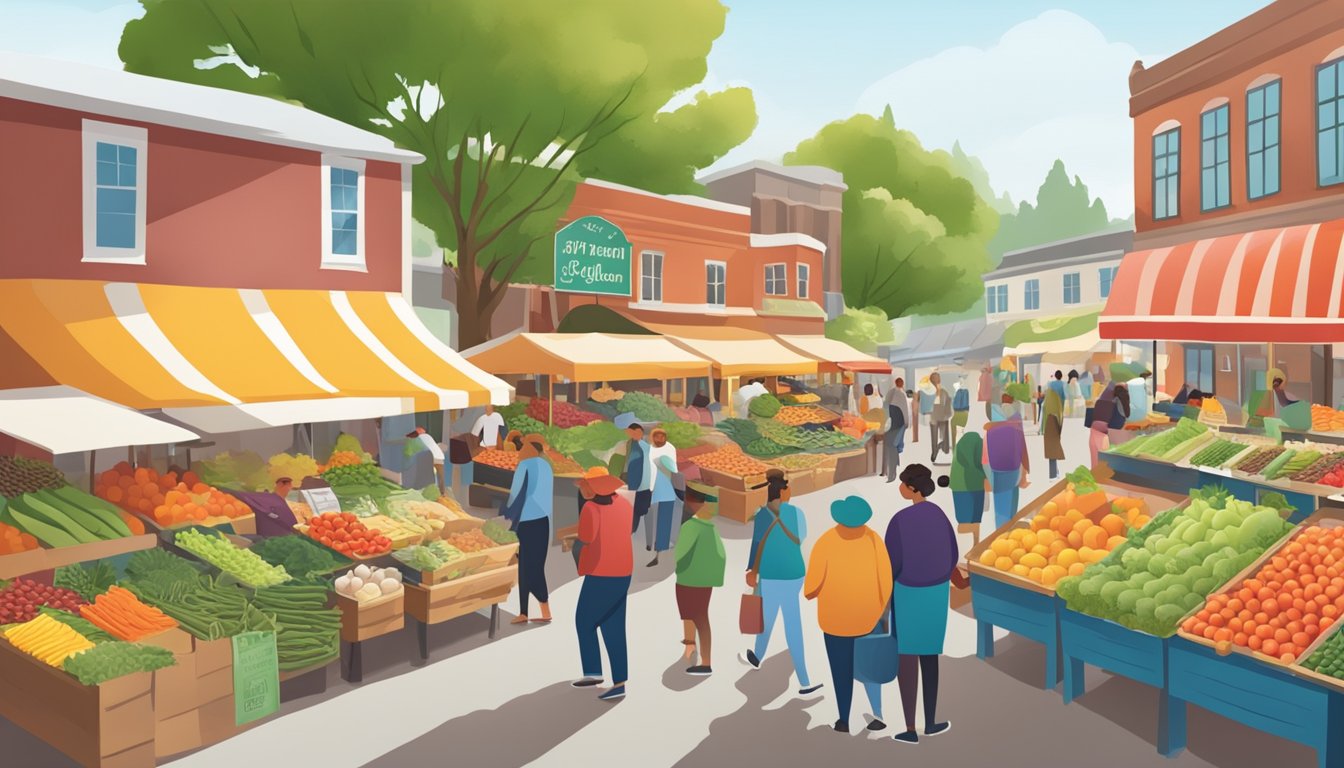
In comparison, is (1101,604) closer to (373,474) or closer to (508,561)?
(508,561)

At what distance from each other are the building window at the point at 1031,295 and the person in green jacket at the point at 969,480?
3709 centimetres

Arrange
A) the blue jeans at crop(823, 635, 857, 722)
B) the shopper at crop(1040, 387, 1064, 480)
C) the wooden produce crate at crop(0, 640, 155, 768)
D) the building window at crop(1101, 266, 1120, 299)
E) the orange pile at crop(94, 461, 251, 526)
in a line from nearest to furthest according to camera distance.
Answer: the wooden produce crate at crop(0, 640, 155, 768)
the blue jeans at crop(823, 635, 857, 722)
the orange pile at crop(94, 461, 251, 526)
the shopper at crop(1040, 387, 1064, 480)
the building window at crop(1101, 266, 1120, 299)

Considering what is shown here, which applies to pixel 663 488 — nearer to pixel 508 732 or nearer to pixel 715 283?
pixel 508 732

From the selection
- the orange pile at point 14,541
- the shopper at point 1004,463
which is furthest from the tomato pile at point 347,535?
the shopper at point 1004,463

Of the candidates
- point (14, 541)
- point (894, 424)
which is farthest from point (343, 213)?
point (894, 424)

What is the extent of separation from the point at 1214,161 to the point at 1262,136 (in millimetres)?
1387

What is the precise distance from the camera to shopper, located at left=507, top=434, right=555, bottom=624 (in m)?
7.78

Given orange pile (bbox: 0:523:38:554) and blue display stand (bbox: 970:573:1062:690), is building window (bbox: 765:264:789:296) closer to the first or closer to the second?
blue display stand (bbox: 970:573:1062:690)

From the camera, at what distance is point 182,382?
901 centimetres

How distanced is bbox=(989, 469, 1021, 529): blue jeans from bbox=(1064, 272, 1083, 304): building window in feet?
113

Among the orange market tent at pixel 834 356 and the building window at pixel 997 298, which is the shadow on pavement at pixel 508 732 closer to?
A: the orange market tent at pixel 834 356

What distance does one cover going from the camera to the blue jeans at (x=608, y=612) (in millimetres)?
6262

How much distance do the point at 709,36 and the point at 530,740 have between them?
1737 cm

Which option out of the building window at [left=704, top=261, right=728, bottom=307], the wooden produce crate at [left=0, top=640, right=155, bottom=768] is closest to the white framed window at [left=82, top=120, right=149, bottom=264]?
the wooden produce crate at [left=0, top=640, right=155, bottom=768]
